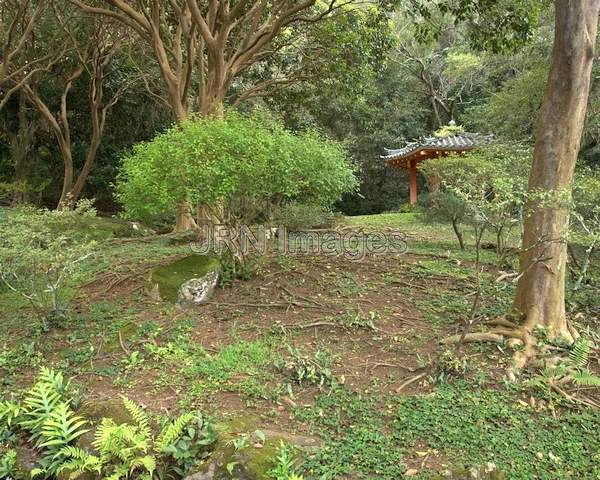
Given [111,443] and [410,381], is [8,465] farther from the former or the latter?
[410,381]

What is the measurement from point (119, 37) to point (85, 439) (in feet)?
42.9

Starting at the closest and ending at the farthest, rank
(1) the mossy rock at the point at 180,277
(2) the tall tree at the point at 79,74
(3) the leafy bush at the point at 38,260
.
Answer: (3) the leafy bush at the point at 38,260 < (1) the mossy rock at the point at 180,277 < (2) the tall tree at the point at 79,74

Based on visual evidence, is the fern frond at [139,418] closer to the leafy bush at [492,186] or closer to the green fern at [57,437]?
the green fern at [57,437]

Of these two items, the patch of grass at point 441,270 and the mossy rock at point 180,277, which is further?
the patch of grass at point 441,270

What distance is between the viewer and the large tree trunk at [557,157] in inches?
183

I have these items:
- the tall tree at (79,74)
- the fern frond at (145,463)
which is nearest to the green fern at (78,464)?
the fern frond at (145,463)

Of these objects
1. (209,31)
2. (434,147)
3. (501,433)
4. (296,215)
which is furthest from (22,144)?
(501,433)

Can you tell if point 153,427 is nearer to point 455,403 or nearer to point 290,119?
point 455,403

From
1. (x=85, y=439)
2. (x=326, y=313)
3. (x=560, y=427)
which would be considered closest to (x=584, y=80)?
(x=560, y=427)

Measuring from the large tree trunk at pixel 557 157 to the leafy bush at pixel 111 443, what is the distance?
353 cm

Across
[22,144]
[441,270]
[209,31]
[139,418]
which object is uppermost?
[209,31]

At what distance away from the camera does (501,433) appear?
12.0 feet

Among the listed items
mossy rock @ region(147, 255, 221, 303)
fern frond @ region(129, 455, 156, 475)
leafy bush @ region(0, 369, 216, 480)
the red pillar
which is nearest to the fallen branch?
leafy bush @ region(0, 369, 216, 480)

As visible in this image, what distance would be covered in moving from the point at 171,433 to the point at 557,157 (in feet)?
14.8
